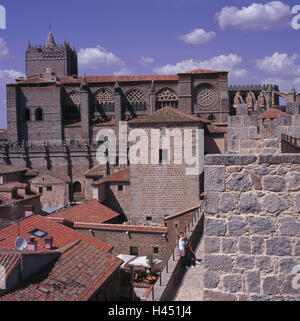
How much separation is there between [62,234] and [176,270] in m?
7.21

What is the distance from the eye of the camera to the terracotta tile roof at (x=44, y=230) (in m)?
12.5

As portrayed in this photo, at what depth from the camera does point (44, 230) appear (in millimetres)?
14109

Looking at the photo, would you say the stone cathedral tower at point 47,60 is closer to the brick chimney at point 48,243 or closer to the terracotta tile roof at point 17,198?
the terracotta tile roof at point 17,198

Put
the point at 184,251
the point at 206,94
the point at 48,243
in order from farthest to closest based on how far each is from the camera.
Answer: the point at 206,94, the point at 48,243, the point at 184,251

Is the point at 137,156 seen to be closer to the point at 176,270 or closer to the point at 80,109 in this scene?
the point at 176,270

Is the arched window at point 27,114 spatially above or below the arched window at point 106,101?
below

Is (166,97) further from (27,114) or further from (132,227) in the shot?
(132,227)

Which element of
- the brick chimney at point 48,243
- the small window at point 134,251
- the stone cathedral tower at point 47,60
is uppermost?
the stone cathedral tower at point 47,60

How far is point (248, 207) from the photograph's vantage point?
3.50 m

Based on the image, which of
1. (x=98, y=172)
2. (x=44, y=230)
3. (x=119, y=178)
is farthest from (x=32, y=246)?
(x=98, y=172)

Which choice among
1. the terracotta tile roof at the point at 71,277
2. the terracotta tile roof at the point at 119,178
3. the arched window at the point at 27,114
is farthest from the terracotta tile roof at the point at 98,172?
the terracotta tile roof at the point at 71,277

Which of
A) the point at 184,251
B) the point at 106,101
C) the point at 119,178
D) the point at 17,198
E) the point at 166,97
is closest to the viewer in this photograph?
the point at 184,251

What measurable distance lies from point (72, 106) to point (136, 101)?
25.3ft

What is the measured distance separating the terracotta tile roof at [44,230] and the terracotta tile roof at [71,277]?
157 cm
